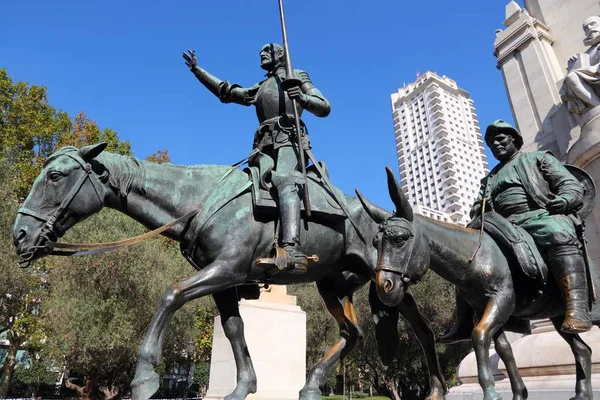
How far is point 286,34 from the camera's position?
564 cm

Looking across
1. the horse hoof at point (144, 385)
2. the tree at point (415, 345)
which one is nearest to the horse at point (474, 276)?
the horse hoof at point (144, 385)

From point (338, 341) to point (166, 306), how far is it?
6.92ft

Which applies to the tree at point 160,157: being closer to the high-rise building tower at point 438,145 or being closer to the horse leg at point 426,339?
the horse leg at point 426,339

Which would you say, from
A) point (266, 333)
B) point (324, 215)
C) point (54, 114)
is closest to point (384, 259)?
point (324, 215)

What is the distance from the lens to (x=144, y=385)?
3.67 metres

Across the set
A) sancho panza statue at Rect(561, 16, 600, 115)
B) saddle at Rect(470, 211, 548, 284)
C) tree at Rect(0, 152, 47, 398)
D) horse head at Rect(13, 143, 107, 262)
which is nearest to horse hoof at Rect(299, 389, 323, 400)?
saddle at Rect(470, 211, 548, 284)

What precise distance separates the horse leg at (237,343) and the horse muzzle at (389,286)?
156 cm

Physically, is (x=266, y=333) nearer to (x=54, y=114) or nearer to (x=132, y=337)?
(x=132, y=337)

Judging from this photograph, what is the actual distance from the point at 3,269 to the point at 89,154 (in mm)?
18927

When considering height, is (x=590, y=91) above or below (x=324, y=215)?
above

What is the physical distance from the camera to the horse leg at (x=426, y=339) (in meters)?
5.37

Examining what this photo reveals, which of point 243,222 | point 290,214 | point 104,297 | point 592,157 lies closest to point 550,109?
point 592,157

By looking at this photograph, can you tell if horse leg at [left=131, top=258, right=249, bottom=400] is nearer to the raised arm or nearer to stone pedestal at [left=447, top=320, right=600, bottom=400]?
the raised arm

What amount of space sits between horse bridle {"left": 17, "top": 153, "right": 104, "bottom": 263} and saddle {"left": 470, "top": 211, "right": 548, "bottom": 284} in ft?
13.1
